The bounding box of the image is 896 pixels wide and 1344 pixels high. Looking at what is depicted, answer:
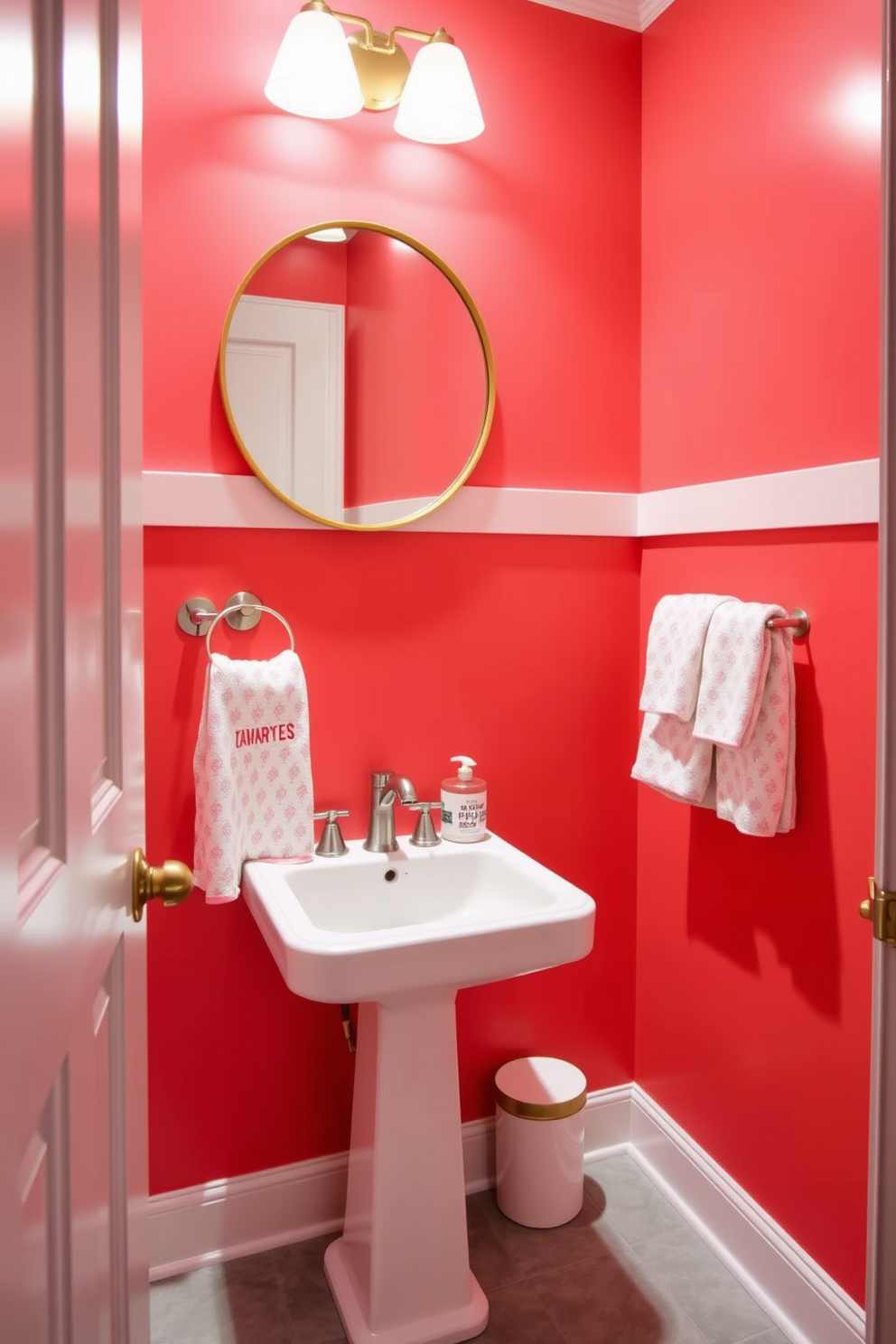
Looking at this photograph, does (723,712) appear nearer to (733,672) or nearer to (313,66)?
(733,672)

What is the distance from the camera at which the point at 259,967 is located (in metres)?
1.82

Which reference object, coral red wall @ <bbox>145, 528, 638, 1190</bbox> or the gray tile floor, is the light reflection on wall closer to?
coral red wall @ <bbox>145, 528, 638, 1190</bbox>

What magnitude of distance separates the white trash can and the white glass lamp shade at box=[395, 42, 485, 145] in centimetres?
187

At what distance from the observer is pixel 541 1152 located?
1.88m

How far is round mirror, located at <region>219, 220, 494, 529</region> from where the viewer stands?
1.74 metres

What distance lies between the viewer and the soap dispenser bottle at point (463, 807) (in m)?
1.85

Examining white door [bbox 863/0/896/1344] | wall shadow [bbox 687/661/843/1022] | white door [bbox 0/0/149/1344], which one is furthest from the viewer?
wall shadow [bbox 687/661/843/1022]

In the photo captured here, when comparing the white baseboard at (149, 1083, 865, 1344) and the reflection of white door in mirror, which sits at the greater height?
the reflection of white door in mirror

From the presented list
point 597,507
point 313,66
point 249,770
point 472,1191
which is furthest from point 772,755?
point 313,66

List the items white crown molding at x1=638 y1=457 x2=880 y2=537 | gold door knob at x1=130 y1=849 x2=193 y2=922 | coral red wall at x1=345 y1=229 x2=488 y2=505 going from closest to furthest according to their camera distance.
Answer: gold door knob at x1=130 y1=849 x2=193 y2=922, white crown molding at x1=638 y1=457 x2=880 y2=537, coral red wall at x1=345 y1=229 x2=488 y2=505

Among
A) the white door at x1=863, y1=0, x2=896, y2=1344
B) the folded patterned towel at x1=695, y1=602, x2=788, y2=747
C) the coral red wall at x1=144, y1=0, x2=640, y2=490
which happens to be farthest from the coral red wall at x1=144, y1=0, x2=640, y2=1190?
the white door at x1=863, y1=0, x2=896, y2=1344

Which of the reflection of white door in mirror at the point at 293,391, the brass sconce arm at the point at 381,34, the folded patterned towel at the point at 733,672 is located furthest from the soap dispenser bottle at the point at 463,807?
the brass sconce arm at the point at 381,34

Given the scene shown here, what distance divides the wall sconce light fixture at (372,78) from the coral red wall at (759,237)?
0.46 m

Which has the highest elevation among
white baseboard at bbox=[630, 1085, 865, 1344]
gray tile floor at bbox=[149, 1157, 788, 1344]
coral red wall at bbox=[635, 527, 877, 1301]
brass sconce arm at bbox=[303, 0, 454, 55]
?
brass sconce arm at bbox=[303, 0, 454, 55]
